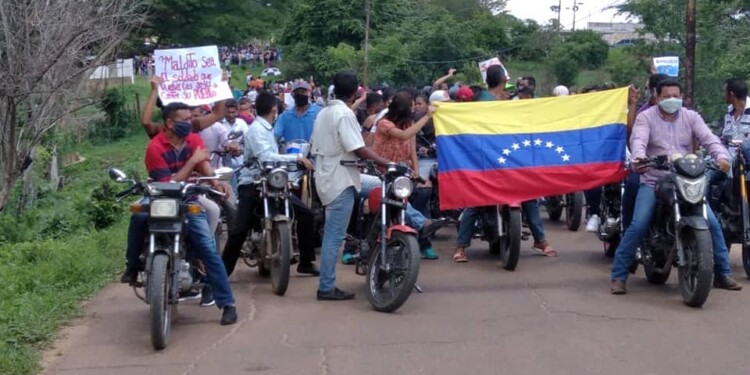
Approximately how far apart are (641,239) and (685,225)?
67cm

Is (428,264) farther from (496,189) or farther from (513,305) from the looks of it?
(513,305)

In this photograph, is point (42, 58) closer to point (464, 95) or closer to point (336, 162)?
point (464, 95)

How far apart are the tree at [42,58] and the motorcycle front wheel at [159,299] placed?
8910mm

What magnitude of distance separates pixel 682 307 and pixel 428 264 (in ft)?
9.52

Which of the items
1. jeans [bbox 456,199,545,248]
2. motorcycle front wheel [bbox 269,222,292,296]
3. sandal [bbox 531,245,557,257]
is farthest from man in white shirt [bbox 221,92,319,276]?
sandal [bbox 531,245,557,257]

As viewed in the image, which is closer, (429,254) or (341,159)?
(341,159)

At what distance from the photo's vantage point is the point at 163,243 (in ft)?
24.0

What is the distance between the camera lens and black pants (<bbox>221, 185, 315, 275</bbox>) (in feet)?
29.9

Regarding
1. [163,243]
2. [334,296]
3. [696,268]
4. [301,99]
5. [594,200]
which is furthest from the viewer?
[594,200]

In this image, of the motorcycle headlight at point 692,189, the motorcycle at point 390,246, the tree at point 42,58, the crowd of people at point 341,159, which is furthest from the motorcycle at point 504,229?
the tree at point 42,58

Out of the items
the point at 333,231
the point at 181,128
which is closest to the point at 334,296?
the point at 333,231

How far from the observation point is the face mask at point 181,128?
7719mm

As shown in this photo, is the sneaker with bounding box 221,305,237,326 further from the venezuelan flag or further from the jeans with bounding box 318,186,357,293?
the venezuelan flag

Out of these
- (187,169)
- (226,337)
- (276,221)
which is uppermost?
(187,169)
